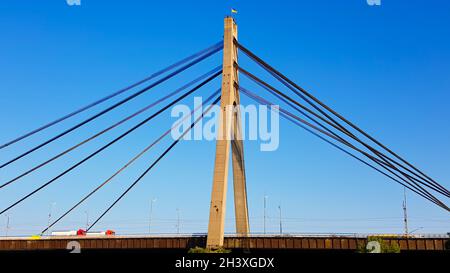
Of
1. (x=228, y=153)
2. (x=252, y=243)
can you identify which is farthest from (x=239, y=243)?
(x=228, y=153)

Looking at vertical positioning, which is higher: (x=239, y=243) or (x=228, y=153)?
(x=228, y=153)

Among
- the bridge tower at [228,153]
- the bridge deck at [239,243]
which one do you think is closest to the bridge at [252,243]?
the bridge deck at [239,243]

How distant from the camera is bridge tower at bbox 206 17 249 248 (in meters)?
53.5

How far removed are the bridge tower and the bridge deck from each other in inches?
128

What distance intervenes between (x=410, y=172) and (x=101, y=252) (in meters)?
49.4

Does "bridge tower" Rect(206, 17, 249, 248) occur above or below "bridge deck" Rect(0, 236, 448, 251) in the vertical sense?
above

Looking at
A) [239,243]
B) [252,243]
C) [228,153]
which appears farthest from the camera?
[252,243]

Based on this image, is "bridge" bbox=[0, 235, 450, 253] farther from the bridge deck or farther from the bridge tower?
the bridge tower

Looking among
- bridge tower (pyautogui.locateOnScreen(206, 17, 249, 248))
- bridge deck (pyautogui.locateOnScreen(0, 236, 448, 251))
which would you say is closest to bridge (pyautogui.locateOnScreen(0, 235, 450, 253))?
bridge deck (pyautogui.locateOnScreen(0, 236, 448, 251))

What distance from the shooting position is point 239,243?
6812 centimetres

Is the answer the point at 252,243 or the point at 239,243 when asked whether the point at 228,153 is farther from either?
the point at 252,243

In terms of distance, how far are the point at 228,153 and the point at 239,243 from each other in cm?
1774

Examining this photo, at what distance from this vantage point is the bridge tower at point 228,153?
53469 millimetres

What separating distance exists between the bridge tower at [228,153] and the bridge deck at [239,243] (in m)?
3.25
